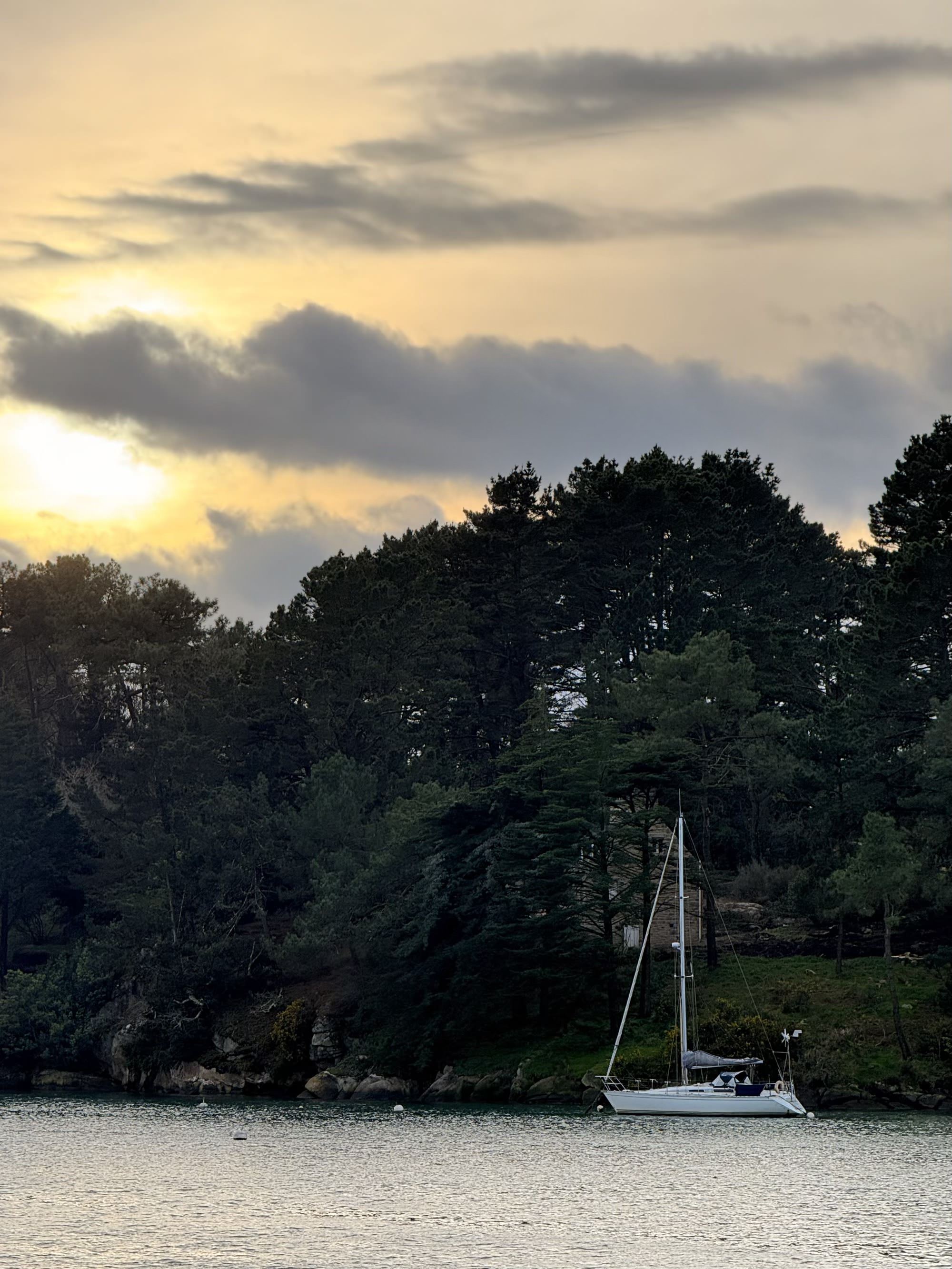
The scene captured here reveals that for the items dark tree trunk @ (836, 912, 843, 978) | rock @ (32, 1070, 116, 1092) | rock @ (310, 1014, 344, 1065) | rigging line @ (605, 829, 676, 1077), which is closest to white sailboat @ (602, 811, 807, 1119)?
rigging line @ (605, 829, 676, 1077)

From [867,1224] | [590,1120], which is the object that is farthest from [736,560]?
[867,1224]

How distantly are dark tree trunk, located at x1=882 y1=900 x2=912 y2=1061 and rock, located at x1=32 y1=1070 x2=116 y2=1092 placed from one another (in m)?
45.7

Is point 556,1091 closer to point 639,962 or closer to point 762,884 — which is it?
point 639,962

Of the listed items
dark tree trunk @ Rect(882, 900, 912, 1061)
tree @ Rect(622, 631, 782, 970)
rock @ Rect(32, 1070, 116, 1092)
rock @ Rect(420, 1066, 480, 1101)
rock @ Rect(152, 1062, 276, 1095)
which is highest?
tree @ Rect(622, 631, 782, 970)

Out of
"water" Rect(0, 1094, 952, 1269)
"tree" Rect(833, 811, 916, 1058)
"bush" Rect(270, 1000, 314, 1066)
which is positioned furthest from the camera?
"bush" Rect(270, 1000, 314, 1066)

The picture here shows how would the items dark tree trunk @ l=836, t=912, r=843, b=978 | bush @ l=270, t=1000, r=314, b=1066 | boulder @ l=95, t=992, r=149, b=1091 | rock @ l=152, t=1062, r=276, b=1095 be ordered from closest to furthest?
1. dark tree trunk @ l=836, t=912, r=843, b=978
2. bush @ l=270, t=1000, r=314, b=1066
3. rock @ l=152, t=1062, r=276, b=1095
4. boulder @ l=95, t=992, r=149, b=1091

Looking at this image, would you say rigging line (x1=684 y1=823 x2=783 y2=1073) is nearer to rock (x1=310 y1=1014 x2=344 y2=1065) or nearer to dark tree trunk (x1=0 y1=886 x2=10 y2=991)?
rock (x1=310 y1=1014 x2=344 y2=1065)

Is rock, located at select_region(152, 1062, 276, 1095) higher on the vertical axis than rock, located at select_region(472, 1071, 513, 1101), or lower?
lower

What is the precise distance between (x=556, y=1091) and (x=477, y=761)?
38.2 meters

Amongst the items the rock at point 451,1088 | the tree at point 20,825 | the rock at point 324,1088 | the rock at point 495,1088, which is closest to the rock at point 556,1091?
the rock at point 495,1088

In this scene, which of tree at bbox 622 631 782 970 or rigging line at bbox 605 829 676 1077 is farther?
tree at bbox 622 631 782 970

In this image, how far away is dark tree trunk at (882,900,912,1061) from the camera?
68.8m

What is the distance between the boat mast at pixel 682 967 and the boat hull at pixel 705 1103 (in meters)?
1.69

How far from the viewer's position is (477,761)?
110 metres
